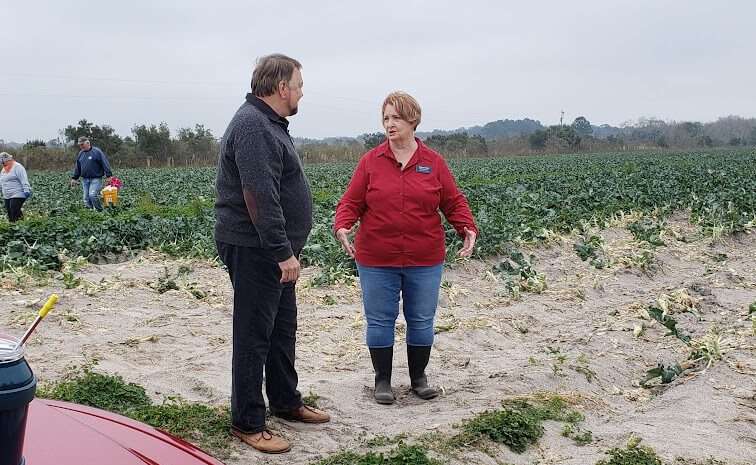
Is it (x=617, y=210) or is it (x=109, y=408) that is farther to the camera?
(x=617, y=210)

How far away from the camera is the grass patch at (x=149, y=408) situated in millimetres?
3975

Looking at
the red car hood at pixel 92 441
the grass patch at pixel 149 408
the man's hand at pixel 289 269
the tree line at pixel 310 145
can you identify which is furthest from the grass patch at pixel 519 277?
the tree line at pixel 310 145

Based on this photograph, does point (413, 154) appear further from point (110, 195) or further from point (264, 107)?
point (110, 195)

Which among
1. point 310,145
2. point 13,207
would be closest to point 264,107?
point 13,207

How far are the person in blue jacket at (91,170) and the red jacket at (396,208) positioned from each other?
37.9 ft

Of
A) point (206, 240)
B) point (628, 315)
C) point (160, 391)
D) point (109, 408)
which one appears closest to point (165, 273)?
point (206, 240)

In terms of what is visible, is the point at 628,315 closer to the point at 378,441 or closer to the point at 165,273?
the point at 378,441

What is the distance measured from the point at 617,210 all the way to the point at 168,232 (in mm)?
7829

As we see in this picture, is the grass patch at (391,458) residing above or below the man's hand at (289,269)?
below

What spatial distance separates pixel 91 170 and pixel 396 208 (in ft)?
39.3

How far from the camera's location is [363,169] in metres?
4.70

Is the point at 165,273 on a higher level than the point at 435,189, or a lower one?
lower

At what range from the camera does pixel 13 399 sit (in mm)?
1569

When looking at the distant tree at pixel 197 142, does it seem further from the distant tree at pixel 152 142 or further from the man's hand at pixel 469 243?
the man's hand at pixel 469 243
